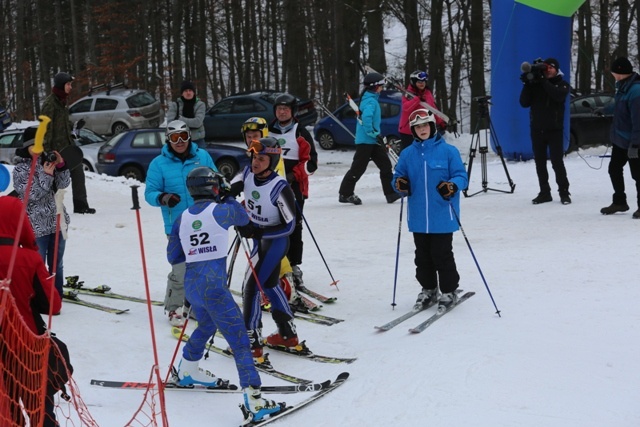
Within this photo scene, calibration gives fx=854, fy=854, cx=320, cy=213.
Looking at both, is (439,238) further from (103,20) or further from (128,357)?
(103,20)

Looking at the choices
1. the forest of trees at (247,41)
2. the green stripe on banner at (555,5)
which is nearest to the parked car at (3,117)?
the green stripe on banner at (555,5)

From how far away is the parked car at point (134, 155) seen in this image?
1834 centimetres

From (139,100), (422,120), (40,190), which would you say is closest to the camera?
(422,120)

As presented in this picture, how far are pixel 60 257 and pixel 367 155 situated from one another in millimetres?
5912

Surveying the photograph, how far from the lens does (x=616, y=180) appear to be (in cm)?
1038

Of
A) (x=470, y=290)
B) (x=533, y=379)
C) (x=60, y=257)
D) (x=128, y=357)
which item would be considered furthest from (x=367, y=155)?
(x=533, y=379)

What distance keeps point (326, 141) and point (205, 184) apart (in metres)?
19.0

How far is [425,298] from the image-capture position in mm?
7340

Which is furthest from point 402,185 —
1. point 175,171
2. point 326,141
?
point 326,141

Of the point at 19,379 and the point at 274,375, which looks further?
the point at 274,375

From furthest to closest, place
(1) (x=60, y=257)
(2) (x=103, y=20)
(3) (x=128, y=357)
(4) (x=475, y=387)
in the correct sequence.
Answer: (2) (x=103, y=20) → (1) (x=60, y=257) → (3) (x=128, y=357) → (4) (x=475, y=387)

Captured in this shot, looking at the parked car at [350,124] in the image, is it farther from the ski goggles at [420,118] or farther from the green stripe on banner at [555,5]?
the ski goggles at [420,118]

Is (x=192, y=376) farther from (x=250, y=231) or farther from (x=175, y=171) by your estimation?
(x=175, y=171)

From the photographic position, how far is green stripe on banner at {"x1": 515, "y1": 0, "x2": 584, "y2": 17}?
15.2m
